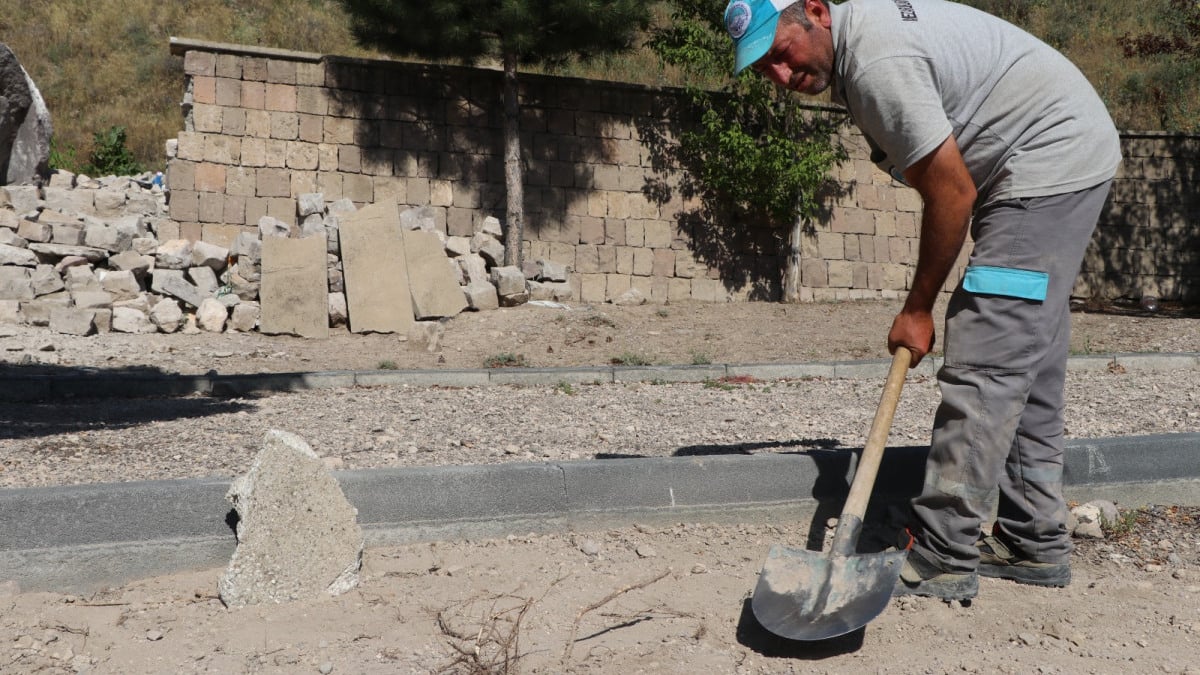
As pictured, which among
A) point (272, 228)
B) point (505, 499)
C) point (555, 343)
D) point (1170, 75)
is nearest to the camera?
point (505, 499)

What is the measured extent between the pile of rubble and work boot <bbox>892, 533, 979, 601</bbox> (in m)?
9.06

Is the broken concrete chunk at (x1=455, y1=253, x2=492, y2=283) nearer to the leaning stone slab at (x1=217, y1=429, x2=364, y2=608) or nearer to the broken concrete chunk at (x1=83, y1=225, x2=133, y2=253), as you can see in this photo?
the broken concrete chunk at (x1=83, y1=225, x2=133, y2=253)

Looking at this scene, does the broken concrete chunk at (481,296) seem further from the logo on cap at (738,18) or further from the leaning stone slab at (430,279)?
the logo on cap at (738,18)

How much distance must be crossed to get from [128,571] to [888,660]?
7.65 ft

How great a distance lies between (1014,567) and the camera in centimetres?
325

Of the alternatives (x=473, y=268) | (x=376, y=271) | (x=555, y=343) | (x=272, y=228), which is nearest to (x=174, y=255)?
(x=272, y=228)

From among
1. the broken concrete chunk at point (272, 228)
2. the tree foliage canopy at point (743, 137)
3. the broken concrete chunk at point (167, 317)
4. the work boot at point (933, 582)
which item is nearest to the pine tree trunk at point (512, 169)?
the tree foliage canopy at point (743, 137)

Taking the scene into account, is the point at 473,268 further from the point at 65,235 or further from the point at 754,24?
the point at 754,24

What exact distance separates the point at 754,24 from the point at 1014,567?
1.94 metres

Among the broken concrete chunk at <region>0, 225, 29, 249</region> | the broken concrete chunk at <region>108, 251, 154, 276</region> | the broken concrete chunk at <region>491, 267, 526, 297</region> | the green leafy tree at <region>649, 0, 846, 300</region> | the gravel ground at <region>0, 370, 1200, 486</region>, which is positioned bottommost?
the gravel ground at <region>0, 370, 1200, 486</region>

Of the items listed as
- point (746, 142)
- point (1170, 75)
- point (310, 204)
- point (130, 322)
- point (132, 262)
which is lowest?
point (130, 322)

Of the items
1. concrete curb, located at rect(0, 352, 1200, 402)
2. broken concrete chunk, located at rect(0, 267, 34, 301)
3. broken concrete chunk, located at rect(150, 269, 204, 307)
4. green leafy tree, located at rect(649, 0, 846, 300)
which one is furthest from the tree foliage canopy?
broken concrete chunk, located at rect(0, 267, 34, 301)

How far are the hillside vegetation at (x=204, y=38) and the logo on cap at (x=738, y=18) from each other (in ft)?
49.5

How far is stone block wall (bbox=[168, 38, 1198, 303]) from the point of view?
41.7 feet
